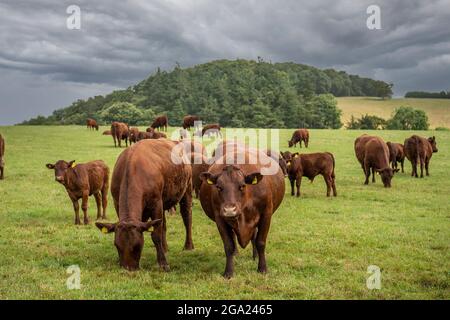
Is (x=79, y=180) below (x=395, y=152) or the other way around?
below

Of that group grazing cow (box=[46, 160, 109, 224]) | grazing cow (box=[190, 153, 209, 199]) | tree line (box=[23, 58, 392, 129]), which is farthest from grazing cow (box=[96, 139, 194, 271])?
tree line (box=[23, 58, 392, 129])

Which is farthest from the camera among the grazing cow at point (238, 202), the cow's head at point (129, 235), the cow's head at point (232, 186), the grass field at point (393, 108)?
the grass field at point (393, 108)

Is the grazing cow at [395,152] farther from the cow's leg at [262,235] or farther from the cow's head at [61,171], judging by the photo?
the cow's leg at [262,235]

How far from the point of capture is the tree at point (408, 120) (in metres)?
81.2

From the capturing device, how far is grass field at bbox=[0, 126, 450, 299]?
701 cm

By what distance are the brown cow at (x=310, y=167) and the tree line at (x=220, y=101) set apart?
64349mm

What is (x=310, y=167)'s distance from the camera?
1756 cm

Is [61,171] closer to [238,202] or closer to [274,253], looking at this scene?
[274,253]

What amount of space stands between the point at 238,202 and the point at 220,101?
292 feet

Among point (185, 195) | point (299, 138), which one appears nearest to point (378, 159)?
point (185, 195)

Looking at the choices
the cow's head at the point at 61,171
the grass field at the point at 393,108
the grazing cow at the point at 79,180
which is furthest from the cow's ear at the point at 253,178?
the grass field at the point at 393,108

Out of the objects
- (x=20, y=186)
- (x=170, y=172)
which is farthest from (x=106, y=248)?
(x=20, y=186)

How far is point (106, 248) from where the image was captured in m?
9.77
